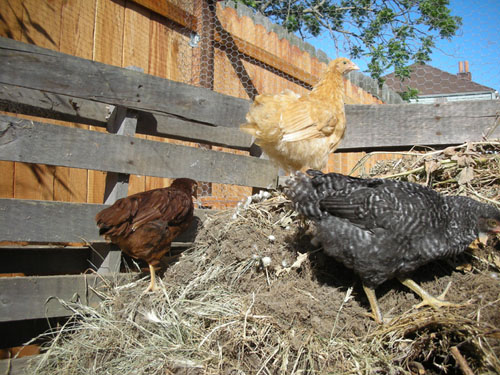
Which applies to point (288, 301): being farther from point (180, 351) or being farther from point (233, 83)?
point (233, 83)

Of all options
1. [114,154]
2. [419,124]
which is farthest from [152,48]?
[419,124]

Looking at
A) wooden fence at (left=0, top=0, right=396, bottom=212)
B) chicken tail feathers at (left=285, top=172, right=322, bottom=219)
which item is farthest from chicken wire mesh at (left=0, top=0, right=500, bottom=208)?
chicken tail feathers at (left=285, top=172, right=322, bottom=219)

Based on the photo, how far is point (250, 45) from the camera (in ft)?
16.8

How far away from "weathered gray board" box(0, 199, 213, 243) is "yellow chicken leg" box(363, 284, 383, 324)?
1772 millimetres

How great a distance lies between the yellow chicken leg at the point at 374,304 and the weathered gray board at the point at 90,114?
6.05ft

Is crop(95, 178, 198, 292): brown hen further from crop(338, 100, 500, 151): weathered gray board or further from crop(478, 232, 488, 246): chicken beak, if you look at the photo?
crop(478, 232, 488, 246): chicken beak

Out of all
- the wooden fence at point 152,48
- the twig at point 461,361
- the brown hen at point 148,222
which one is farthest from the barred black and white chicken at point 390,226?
the wooden fence at point 152,48

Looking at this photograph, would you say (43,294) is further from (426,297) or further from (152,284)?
(426,297)

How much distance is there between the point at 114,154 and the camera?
2707 mm

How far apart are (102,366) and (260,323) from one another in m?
0.93

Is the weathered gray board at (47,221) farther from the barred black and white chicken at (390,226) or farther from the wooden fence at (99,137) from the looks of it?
the barred black and white chicken at (390,226)

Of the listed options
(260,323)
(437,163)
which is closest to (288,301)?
(260,323)

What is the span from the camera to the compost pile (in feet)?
6.33

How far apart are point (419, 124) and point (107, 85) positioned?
8.19 ft
